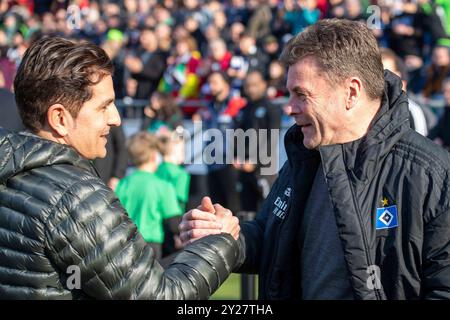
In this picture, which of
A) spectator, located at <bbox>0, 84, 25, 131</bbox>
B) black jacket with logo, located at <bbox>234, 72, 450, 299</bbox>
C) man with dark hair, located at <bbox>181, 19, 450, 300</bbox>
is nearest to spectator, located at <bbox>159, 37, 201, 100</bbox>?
spectator, located at <bbox>0, 84, 25, 131</bbox>

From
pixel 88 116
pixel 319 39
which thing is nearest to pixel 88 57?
pixel 88 116

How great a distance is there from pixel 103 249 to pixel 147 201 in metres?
4.81

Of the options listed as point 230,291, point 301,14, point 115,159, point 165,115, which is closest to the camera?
point 115,159

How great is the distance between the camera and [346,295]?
3297 mm

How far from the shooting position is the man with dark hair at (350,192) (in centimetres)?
317

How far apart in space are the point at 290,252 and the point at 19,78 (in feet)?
4.33

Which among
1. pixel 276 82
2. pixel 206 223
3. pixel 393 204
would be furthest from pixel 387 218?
pixel 276 82

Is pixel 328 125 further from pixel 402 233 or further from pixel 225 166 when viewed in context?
pixel 225 166

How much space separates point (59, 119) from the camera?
3.04 m

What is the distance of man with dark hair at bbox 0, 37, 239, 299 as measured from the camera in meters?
2.80

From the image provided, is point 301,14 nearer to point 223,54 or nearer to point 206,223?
point 223,54

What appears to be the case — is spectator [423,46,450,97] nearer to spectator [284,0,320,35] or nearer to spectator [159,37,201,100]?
spectator [284,0,320,35]

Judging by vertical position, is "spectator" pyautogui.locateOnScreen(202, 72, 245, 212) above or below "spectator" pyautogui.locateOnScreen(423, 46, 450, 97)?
below

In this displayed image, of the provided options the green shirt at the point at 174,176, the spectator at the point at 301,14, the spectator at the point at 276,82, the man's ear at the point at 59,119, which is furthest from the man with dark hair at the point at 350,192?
the spectator at the point at 301,14
